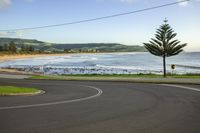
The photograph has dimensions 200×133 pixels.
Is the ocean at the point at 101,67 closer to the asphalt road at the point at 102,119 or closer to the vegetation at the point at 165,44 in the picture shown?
the vegetation at the point at 165,44

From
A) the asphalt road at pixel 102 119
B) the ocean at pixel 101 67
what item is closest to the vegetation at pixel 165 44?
the ocean at pixel 101 67

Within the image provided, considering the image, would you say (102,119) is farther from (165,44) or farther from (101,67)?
(101,67)

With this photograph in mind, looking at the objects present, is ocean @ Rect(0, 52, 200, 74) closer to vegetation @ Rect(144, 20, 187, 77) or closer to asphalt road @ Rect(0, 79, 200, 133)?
vegetation @ Rect(144, 20, 187, 77)

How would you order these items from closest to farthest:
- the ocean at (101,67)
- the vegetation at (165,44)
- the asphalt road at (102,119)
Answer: the asphalt road at (102,119), the vegetation at (165,44), the ocean at (101,67)

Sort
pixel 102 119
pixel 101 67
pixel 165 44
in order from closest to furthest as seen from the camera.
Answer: pixel 102 119
pixel 165 44
pixel 101 67

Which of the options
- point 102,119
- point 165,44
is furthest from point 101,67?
point 102,119

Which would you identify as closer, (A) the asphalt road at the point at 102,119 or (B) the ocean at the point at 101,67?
(A) the asphalt road at the point at 102,119

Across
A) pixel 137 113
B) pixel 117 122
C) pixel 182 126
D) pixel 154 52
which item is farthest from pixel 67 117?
pixel 154 52

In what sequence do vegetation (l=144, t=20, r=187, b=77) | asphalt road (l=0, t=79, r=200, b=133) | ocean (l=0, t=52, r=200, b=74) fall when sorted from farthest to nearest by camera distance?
1. ocean (l=0, t=52, r=200, b=74)
2. vegetation (l=144, t=20, r=187, b=77)
3. asphalt road (l=0, t=79, r=200, b=133)

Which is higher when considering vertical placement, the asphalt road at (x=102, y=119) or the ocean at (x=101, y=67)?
the ocean at (x=101, y=67)

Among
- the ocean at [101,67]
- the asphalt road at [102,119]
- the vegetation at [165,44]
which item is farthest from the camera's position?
the ocean at [101,67]

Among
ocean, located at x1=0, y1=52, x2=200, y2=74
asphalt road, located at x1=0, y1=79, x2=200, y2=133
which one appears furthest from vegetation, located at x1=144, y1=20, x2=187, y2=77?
asphalt road, located at x1=0, y1=79, x2=200, y2=133

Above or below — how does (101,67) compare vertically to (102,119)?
above

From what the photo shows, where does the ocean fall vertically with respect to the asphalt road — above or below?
above
